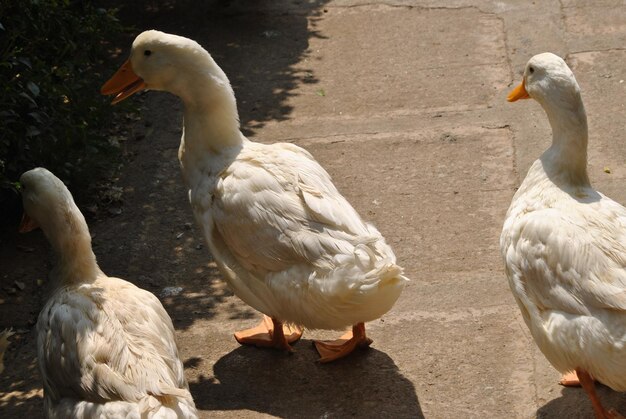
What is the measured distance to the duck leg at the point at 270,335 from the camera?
560 cm

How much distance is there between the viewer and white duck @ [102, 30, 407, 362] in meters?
4.95

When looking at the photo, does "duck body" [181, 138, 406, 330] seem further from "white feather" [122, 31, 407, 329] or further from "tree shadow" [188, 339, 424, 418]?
"tree shadow" [188, 339, 424, 418]

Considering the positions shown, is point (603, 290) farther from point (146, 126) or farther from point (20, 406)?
point (146, 126)

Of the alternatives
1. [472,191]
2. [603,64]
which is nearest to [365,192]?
[472,191]

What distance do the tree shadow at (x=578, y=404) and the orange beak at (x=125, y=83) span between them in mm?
3034

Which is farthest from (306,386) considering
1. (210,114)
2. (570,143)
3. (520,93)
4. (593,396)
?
(520,93)

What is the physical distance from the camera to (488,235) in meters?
6.37

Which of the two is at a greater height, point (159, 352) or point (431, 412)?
point (159, 352)

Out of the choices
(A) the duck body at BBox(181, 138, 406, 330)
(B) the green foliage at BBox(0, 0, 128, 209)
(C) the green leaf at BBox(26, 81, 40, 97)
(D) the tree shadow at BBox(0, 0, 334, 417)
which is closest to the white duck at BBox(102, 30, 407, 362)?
(A) the duck body at BBox(181, 138, 406, 330)

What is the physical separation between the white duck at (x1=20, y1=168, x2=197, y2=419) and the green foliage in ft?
3.84

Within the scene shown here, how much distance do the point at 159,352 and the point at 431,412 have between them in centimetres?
143

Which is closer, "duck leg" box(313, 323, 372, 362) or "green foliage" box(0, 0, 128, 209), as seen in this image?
"duck leg" box(313, 323, 372, 362)

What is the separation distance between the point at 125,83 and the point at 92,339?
1.99 m

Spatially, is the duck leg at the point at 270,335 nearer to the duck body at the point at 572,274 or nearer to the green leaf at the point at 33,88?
the duck body at the point at 572,274
